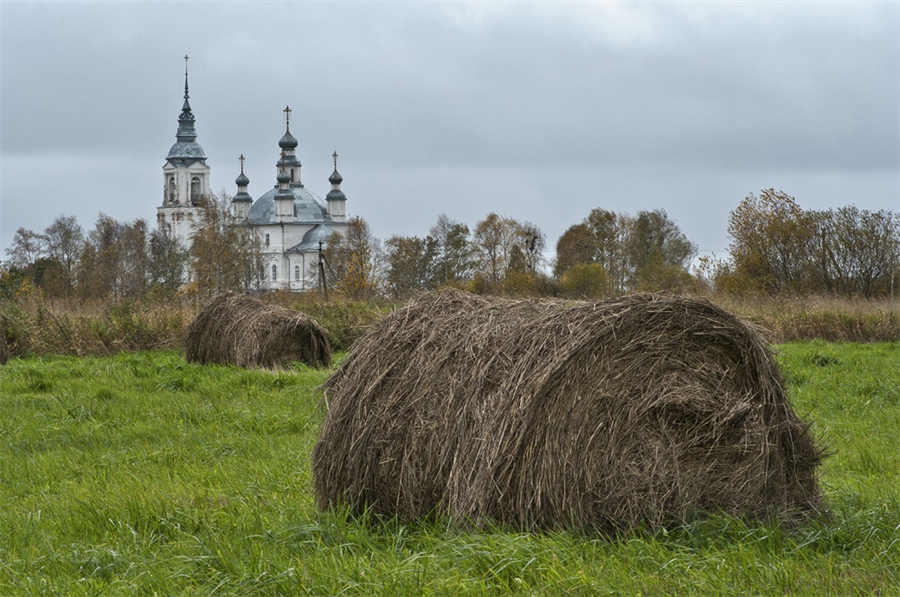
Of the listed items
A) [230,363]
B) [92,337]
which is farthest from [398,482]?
[92,337]

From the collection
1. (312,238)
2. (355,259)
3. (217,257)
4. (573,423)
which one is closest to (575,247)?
(355,259)

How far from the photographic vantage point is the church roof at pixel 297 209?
12057 centimetres

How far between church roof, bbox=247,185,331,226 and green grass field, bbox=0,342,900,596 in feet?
366

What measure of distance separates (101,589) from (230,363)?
480 inches

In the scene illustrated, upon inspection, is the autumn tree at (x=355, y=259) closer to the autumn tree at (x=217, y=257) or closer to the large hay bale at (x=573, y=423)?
the autumn tree at (x=217, y=257)

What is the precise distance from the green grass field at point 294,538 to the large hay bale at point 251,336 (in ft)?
20.7

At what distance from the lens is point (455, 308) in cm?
661

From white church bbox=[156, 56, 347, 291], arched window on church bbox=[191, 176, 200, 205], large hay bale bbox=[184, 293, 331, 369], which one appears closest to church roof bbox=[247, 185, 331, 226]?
white church bbox=[156, 56, 347, 291]

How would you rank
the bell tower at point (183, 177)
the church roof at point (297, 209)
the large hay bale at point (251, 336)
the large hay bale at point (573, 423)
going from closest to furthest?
the large hay bale at point (573, 423) → the large hay bale at point (251, 336) → the church roof at point (297, 209) → the bell tower at point (183, 177)

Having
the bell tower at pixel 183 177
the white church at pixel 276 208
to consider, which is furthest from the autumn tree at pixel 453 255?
the bell tower at pixel 183 177

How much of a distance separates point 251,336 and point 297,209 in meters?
107

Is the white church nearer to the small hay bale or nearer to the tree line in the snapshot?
the tree line

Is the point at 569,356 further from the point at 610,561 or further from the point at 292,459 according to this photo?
the point at 292,459

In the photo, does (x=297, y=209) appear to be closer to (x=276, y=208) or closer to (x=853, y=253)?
(x=276, y=208)
